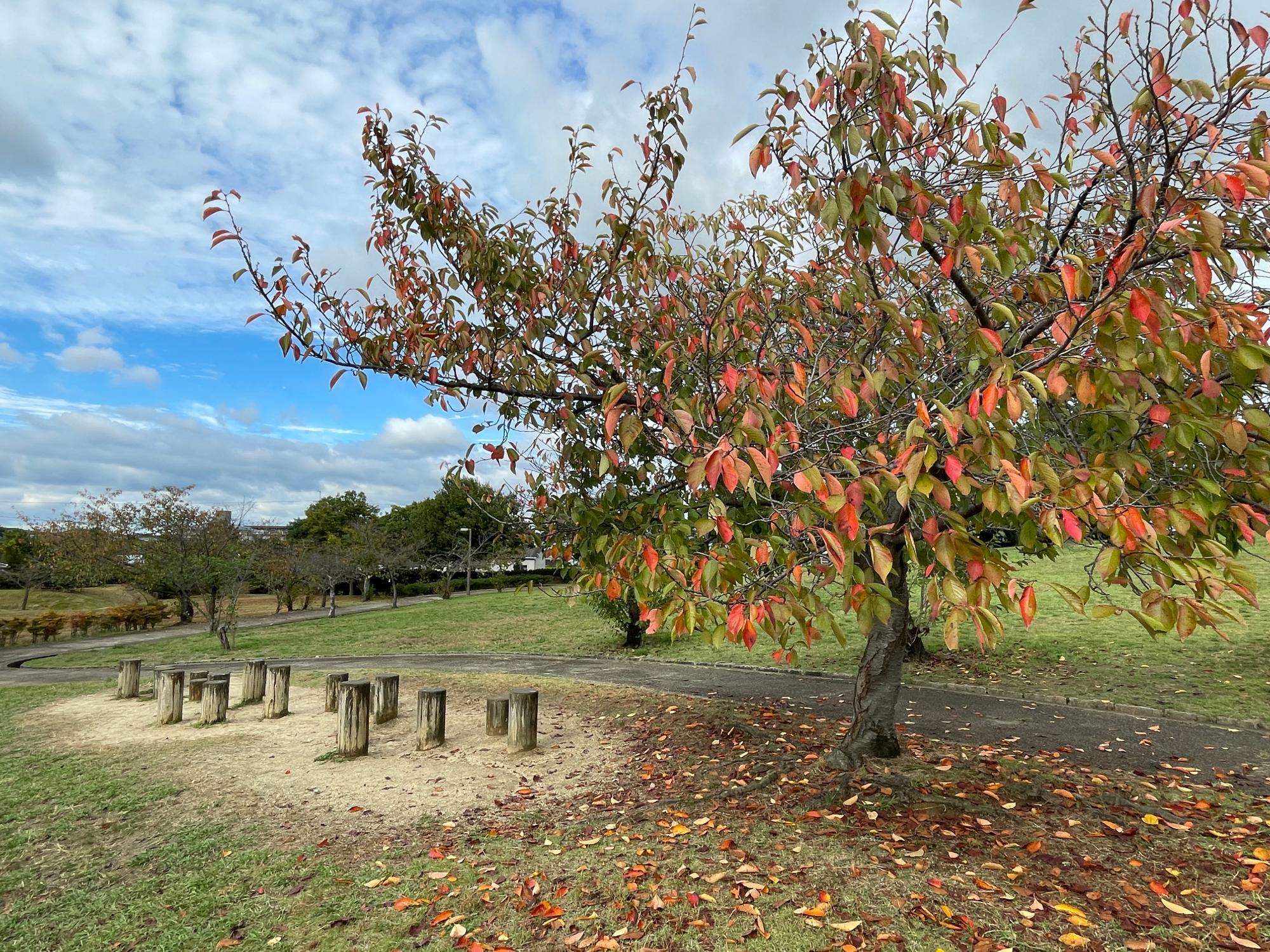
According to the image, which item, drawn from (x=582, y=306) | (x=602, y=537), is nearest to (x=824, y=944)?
(x=602, y=537)

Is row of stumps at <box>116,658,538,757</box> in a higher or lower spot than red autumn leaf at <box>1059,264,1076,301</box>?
lower

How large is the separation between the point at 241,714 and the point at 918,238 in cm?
983

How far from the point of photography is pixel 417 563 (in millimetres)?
34031

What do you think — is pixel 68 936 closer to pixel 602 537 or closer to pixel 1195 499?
pixel 602 537

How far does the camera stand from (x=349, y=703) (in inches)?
273

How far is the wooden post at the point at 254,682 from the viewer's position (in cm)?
987

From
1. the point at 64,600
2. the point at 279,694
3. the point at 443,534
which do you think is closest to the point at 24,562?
the point at 64,600

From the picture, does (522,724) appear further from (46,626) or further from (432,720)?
(46,626)

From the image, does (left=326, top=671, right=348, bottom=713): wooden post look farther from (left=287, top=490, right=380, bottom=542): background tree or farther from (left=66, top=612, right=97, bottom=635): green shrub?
(left=287, top=490, right=380, bottom=542): background tree

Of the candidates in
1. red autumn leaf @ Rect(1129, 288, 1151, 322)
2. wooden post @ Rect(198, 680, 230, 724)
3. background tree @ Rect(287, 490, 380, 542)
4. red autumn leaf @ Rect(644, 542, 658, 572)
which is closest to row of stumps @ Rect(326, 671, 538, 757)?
wooden post @ Rect(198, 680, 230, 724)

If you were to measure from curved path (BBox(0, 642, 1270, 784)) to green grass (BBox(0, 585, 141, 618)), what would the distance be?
20.5 metres

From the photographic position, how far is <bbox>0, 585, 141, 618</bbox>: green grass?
2908cm

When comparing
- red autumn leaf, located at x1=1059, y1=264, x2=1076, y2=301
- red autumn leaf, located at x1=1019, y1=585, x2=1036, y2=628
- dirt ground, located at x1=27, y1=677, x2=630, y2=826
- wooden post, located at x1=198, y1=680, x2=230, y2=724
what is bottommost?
dirt ground, located at x1=27, y1=677, x2=630, y2=826

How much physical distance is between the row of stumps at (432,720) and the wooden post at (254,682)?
3.32m
